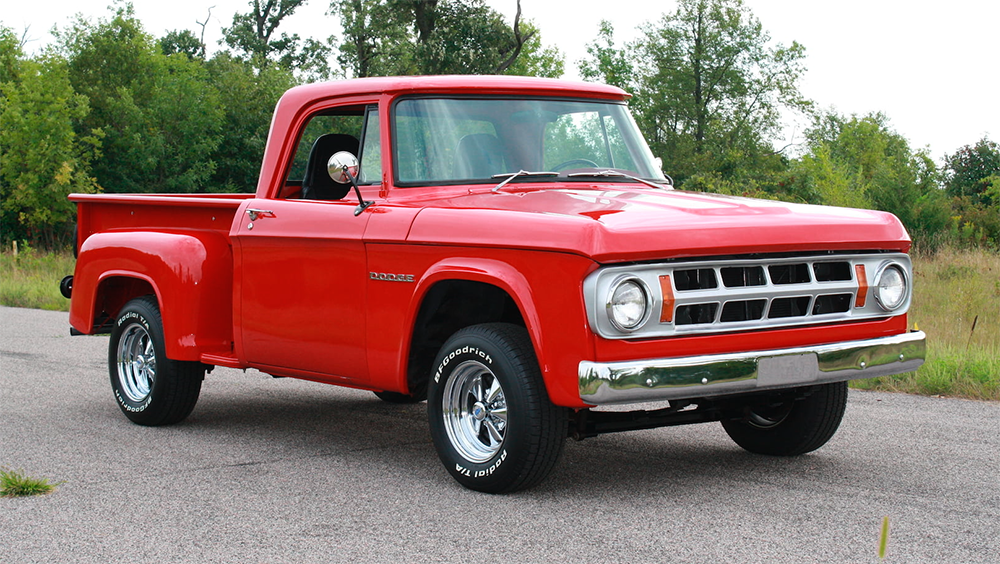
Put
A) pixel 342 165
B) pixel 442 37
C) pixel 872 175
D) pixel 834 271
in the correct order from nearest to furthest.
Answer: pixel 834 271 → pixel 342 165 → pixel 442 37 → pixel 872 175

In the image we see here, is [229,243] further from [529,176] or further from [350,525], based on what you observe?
[350,525]

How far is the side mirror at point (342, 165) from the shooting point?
546 cm

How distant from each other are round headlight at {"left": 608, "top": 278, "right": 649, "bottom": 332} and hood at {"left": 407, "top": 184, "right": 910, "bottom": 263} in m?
0.12

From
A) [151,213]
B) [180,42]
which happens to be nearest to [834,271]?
[151,213]

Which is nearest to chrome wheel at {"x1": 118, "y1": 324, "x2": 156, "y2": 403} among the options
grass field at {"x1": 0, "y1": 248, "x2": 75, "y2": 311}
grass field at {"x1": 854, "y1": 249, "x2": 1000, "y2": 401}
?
grass field at {"x1": 854, "y1": 249, "x2": 1000, "y2": 401}

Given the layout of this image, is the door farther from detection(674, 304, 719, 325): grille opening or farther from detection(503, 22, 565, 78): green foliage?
detection(503, 22, 565, 78): green foliage

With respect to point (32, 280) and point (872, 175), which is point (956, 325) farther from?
point (872, 175)

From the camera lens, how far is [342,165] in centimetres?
546

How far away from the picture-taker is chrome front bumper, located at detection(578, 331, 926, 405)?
14.1 ft

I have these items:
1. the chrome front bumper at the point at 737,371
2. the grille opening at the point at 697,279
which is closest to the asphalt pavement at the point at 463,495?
the chrome front bumper at the point at 737,371

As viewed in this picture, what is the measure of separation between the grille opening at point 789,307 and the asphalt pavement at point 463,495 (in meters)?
0.82

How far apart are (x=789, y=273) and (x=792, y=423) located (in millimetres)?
1204

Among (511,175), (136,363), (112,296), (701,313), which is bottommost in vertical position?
(136,363)

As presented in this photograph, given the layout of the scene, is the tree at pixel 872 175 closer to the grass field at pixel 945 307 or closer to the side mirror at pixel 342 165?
the grass field at pixel 945 307
